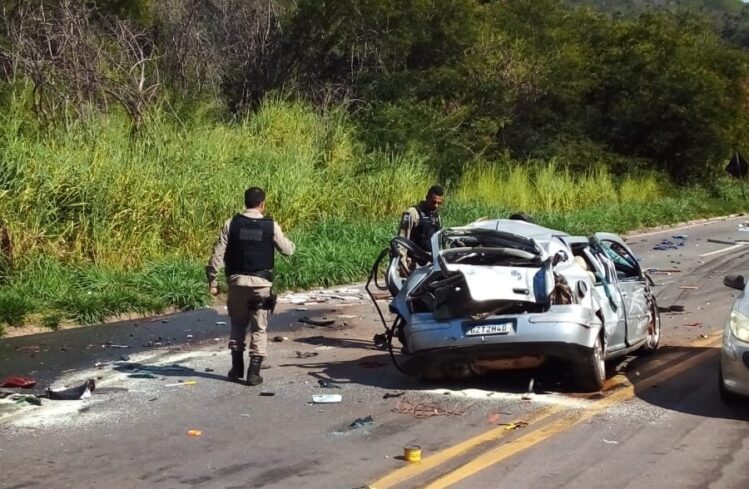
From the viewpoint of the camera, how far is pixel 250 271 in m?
9.51

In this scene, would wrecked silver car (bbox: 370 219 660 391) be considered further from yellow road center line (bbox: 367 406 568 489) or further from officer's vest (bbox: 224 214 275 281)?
officer's vest (bbox: 224 214 275 281)

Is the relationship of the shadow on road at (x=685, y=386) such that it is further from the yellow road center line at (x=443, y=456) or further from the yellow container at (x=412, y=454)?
the yellow container at (x=412, y=454)

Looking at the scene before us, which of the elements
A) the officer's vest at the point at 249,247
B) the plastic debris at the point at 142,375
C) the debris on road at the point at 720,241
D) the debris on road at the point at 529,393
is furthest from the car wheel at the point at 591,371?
the debris on road at the point at 720,241

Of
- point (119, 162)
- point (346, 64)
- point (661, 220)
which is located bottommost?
point (661, 220)

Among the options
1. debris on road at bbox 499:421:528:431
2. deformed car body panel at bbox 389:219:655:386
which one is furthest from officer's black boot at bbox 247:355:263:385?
debris on road at bbox 499:421:528:431

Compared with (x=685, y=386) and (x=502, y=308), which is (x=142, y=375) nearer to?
(x=502, y=308)

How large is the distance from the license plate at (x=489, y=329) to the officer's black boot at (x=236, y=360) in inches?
86.8

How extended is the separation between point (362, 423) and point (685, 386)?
322 centimetres

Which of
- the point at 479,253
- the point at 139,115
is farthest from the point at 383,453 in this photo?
the point at 139,115

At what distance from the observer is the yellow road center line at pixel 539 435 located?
6594 millimetres

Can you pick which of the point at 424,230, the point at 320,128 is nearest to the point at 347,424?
the point at 424,230

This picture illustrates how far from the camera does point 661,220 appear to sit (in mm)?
33188

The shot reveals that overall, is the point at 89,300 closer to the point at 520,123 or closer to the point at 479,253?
the point at 479,253

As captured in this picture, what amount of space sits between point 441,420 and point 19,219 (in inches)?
359
